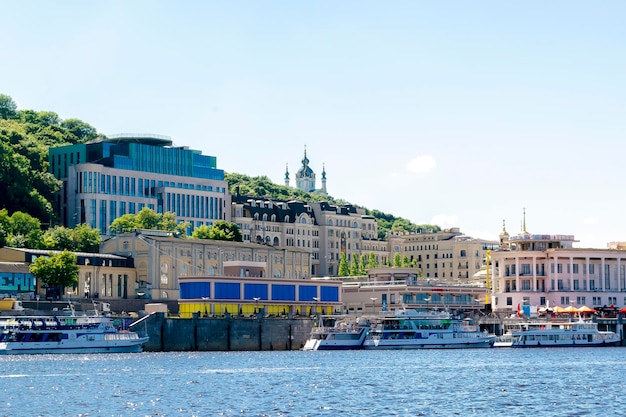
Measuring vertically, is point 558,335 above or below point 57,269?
below

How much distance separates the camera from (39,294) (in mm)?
165250

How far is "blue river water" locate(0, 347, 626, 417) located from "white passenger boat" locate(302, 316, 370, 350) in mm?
13260

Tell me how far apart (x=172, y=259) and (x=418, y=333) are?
122 feet

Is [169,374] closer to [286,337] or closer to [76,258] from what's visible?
[286,337]

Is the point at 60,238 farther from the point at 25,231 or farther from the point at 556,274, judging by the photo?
the point at 556,274

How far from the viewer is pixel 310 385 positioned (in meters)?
98.5

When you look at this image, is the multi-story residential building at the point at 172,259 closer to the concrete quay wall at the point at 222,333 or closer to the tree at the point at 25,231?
the tree at the point at 25,231

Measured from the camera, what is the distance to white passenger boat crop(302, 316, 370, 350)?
15512 cm

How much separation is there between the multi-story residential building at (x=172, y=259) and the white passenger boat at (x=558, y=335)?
3553 cm

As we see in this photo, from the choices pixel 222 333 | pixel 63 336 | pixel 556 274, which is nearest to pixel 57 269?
pixel 222 333

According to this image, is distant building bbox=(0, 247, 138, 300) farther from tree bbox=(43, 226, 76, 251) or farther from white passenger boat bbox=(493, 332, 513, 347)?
white passenger boat bbox=(493, 332, 513, 347)

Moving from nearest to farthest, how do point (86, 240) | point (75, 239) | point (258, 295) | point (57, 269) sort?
point (57, 269) → point (258, 295) → point (75, 239) → point (86, 240)

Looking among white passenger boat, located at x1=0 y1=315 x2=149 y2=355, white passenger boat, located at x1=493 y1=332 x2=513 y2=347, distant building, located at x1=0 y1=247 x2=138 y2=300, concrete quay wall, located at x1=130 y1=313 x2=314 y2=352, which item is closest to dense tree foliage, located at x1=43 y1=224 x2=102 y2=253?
distant building, located at x1=0 y1=247 x2=138 y2=300

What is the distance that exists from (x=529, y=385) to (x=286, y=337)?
62.7 meters
